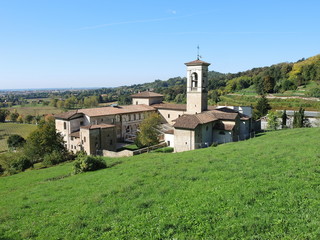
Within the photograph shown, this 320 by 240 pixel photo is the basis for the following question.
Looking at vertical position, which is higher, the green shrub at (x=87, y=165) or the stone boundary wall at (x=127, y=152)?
the green shrub at (x=87, y=165)

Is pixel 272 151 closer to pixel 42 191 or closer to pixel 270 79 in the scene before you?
pixel 42 191

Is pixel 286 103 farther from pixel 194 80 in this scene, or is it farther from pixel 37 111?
pixel 37 111

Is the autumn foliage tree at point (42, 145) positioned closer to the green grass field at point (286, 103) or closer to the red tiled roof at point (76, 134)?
the red tiled roof at point (76, 134)

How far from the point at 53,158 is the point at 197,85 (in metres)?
22.1

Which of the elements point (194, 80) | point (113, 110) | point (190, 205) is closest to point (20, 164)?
point (113, 110)

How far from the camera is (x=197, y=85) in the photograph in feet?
118

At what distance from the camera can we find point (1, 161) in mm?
34781

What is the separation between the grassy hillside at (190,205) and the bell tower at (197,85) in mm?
21026

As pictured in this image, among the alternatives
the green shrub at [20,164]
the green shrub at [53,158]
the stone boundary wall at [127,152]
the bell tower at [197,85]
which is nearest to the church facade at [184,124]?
the bell tower at [197,85]

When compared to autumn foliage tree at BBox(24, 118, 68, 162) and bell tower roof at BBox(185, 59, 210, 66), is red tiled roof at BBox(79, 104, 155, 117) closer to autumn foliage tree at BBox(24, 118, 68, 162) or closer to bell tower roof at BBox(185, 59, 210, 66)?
autumn foliage tree at BBox(24, 118, 68, 162)

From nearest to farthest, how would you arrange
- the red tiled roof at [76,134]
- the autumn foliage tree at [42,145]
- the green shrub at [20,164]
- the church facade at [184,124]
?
the church facade at [184,124], the green shrub at [20,164], the autumn foliage tree at [42,145], the red tiled roof at [76,134]

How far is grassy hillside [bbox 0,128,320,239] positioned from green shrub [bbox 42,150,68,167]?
59.7 feet

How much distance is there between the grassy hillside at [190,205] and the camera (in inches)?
295

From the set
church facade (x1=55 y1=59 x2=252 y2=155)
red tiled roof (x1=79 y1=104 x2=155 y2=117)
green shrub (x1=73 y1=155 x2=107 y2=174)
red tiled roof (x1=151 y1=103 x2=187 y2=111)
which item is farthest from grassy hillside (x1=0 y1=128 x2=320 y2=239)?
red tiled roof (x1=151 y1=103 x2=187 y2=111)
